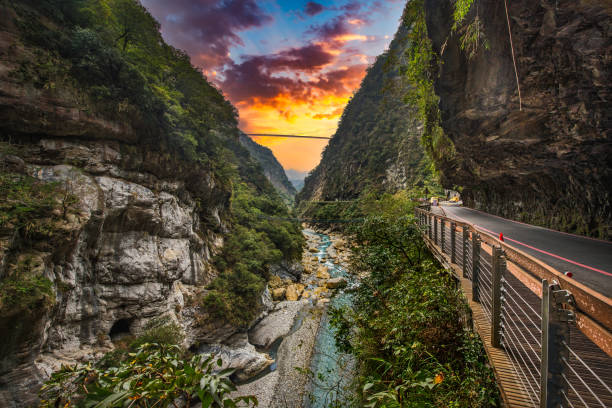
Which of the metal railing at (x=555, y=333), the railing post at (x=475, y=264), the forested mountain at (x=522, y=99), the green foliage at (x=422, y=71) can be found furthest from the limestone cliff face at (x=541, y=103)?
the metal railing at (x=555, y=333)

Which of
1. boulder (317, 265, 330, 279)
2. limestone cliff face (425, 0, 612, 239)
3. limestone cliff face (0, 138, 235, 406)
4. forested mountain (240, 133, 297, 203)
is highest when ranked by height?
forested mountain (240, 133, 297, 203)

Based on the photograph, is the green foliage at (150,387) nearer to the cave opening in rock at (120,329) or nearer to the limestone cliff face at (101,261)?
the limestone cliff face at (101,261)

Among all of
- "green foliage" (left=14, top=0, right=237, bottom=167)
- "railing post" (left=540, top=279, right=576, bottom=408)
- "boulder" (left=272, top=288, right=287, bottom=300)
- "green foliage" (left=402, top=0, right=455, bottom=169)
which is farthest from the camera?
"boulder" (left=272, top=288, right=287, bottom=300)

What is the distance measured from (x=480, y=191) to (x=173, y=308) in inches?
774

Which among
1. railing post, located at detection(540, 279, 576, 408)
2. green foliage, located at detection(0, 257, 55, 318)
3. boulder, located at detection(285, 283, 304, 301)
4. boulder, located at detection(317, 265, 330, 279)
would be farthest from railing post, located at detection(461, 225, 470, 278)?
boulder, located at detection(317, 265, 330, 279)

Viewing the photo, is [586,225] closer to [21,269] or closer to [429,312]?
[429,312]

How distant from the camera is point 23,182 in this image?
291 inches

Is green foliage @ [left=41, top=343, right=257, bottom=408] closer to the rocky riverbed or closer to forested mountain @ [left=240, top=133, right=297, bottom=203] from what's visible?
the rocky riverbed

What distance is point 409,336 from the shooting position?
13.3 ft

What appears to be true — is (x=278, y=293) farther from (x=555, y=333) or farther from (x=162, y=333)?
(x=555, y=333)

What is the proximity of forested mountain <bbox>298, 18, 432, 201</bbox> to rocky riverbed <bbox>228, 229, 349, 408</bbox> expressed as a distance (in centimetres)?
2022

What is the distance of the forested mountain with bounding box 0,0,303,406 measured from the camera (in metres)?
6.80

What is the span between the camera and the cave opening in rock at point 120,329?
989cm

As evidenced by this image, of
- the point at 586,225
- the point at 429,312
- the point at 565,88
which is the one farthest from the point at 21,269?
the point at 586,225
